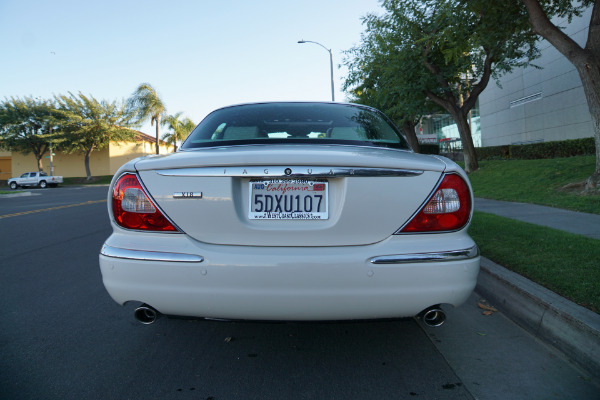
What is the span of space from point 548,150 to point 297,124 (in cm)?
1901

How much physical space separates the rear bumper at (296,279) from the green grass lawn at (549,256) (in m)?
1.59

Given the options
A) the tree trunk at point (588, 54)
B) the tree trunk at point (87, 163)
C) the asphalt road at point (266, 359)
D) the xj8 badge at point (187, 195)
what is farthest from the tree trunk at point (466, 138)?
the tree trunk at point (87, 163)

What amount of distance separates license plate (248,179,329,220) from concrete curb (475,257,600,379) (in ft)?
5.88

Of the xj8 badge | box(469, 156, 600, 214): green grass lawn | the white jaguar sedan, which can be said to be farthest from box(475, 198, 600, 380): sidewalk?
box(469, 156, 600, 214): green grass lawn

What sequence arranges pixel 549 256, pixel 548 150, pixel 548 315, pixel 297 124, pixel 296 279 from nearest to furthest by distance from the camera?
pixel 296 279
pixel 548 315
pixel 297 124
pixel 549 256
pixel 548 150

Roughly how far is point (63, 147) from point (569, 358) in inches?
1898

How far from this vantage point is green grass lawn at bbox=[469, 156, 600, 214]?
849 cm

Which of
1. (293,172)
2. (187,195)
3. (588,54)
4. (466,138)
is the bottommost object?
(187,195)

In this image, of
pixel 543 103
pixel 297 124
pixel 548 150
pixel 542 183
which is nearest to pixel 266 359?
pixel 297 124

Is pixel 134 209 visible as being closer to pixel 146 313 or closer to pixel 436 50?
pixel 146 313

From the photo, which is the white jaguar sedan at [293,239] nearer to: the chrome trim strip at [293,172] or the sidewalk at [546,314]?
the chrome trim strip at [293,172]

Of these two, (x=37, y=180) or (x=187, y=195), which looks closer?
(x=187, y=195)

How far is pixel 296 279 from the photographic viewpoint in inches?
80.6

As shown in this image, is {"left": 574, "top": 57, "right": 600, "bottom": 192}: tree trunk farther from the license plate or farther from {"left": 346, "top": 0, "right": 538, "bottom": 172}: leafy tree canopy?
the license plate
